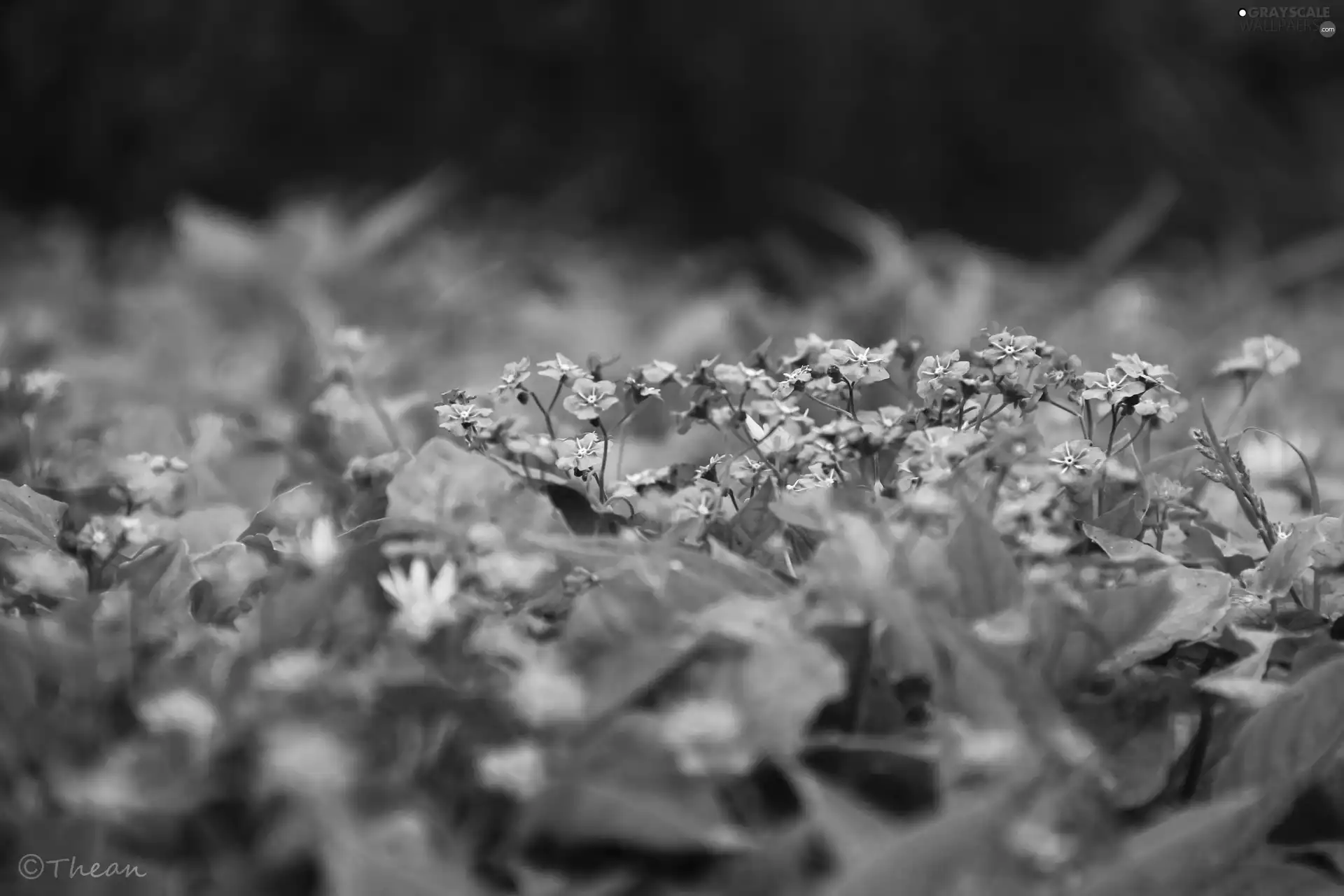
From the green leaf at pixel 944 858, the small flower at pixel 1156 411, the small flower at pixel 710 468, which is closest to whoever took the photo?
the green leaf at pixel 944 858

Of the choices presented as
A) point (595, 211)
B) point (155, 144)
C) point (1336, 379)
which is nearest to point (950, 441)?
point (1336, 379)

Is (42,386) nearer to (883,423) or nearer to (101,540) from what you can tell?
(101,540)

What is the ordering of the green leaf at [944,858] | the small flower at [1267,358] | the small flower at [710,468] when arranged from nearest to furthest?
the green leaf at [944,858]
the small flower at [710,468]
the small flower at [1267,358]

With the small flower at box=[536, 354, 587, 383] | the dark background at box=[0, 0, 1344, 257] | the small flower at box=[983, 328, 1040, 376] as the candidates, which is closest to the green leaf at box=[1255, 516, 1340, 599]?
the small flower at box=[983, 328, 1040, 376]

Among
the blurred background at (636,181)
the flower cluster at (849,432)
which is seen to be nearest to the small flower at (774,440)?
the flower cluster at (849,432)

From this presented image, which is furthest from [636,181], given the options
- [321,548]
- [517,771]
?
[517,771]

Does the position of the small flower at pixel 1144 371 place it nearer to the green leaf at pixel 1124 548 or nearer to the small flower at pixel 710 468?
the green leaf at pixel 1124 548
